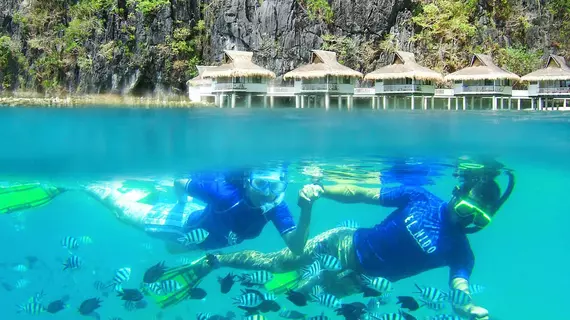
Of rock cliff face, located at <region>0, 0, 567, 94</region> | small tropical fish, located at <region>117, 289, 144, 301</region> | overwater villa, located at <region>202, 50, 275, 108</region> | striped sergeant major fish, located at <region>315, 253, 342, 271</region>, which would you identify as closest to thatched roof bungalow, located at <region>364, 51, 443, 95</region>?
rock cliff face, located at <region>0, 0, 567, 94</region>

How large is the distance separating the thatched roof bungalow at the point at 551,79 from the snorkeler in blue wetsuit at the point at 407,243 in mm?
43763

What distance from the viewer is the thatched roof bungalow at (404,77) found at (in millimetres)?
45094

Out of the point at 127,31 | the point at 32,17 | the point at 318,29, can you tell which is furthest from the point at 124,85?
the point at 318,29

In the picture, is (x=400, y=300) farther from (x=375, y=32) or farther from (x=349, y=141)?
(x=375, y=32)

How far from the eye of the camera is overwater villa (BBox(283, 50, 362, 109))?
4491 centimetres

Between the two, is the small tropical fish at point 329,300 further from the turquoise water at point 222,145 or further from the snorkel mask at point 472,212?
the turquoise water at point 222,145

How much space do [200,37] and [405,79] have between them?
2185 cm

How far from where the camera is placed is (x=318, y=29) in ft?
176

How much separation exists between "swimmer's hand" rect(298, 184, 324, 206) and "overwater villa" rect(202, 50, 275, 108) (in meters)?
35.1

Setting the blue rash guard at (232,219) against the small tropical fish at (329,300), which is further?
the blue rash guard at (232,219)

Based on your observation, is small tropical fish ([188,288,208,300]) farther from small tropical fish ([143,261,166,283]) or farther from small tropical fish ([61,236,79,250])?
small tropical fish ([61,236,79,250])

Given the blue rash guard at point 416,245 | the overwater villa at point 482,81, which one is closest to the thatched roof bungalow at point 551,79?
the overwater villa at point 482,81

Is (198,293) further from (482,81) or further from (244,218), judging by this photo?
(482,81)

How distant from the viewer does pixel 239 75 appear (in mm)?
43938
